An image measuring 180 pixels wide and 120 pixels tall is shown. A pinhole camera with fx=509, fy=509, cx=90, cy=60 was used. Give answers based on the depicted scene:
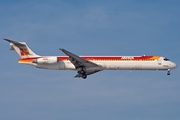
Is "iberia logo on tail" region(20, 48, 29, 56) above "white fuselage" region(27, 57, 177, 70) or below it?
above

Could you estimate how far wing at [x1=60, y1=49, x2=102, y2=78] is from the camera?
66469 millimetres

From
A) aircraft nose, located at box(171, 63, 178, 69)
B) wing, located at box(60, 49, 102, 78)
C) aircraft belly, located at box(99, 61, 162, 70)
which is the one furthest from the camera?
aircraft nose, located at box(171, 63, 178, 69)

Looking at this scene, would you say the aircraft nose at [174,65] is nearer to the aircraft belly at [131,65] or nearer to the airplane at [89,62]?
the airplane at [89,62]

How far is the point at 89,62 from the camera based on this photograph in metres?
67.1

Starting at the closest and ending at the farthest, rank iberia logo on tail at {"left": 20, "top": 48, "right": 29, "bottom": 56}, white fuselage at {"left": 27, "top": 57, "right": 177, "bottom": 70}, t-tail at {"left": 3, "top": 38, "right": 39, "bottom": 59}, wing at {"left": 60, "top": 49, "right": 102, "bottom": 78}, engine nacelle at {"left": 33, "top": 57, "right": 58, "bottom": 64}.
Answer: wing at {"left": 60, "top": 49, "right": 102, "bottom": 78}
engine nacelle at {"left": 33, "top": 57, "right": 58, "bottom": 64}
white fuselage at {"left": 27, "top": 57, "right": 177, "bottom": 70}
t-tail at {"left": 3, "top": 38, "right": 39, "bottom": 59}
iberia logo on tail at {"left": 20, "top": 48, "right": 29, "bottom": 56}

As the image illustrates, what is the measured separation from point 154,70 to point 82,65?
33.3 ft

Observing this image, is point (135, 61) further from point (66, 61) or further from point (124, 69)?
point (66, 61)

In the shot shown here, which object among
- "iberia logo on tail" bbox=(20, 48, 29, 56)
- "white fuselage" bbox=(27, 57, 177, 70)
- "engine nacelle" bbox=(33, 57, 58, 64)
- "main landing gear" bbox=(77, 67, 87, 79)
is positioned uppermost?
"iberia logo on tail" bbox=(20, 48, 29, 56)

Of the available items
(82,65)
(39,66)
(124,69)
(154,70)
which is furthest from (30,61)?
(154,70)

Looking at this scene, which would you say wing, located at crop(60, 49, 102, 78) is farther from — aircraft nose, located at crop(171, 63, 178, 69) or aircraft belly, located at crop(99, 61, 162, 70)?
aircraft nose, located at crop(171, 63, 178, 69)

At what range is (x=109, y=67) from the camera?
68.6 metres


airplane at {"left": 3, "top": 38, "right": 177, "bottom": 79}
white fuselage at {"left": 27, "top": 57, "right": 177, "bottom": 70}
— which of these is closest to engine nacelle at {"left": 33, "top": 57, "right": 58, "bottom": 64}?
airplane at {"left": 3, "top": 38, "right": 177, "bottom": 79}

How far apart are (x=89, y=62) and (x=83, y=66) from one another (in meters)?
1.49

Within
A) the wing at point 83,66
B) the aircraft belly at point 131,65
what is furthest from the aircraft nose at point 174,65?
the wing at point 83,66
